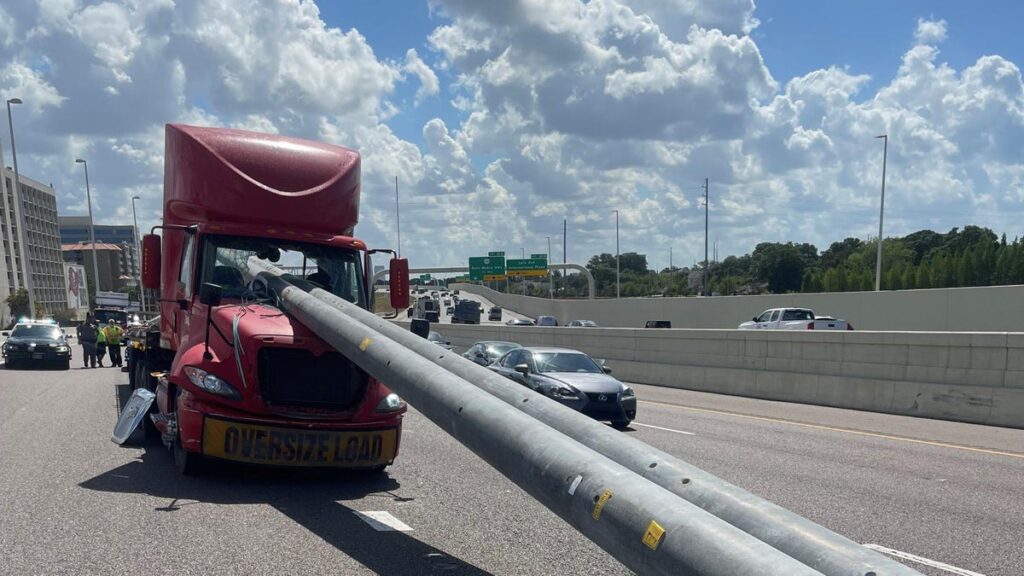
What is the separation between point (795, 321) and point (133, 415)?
30.1 meters

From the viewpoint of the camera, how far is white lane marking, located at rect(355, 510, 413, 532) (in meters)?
7.02

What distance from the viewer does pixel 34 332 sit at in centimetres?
3027

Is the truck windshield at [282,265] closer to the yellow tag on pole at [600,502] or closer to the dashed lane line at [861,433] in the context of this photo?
the yellow tag on pole at [600,502]

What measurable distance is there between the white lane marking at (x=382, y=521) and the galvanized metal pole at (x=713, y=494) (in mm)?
1282

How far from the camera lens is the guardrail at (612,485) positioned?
12.8ft

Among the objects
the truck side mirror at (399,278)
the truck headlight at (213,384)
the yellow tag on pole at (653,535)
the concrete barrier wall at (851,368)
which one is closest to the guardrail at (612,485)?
the yellow tag on pole at (653,535)

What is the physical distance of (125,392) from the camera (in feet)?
61.8

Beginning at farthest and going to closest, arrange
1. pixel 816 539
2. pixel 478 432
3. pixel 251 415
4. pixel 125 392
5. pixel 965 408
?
1. pixel 125 392
2. pixel 965 408
3. pixel 251 415
4. pixel 478 432
5. pixel 816 539

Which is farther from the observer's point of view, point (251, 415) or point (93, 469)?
point (93, 469)

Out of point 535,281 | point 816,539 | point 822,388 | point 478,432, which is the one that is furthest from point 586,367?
point 535,281

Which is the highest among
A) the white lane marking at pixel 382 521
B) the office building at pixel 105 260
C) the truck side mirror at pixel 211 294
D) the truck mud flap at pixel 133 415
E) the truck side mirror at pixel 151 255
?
the truck side mirror at pixel 151 255

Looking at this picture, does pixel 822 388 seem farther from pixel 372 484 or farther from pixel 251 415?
pixel 251 415

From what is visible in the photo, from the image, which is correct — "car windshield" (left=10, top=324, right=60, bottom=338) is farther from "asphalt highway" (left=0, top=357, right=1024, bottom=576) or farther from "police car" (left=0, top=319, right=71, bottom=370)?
"asphalt highway" (left=0, top=357, right=1024, bottom=576)

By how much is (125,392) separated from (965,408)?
1657 cm
